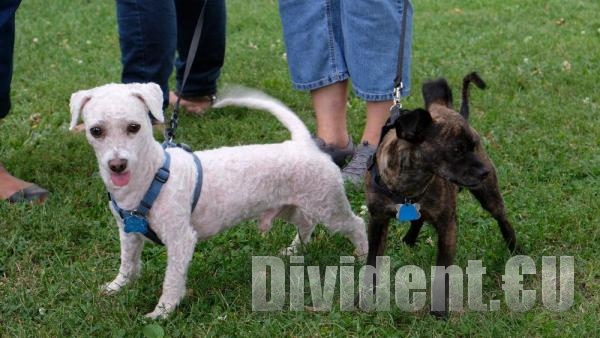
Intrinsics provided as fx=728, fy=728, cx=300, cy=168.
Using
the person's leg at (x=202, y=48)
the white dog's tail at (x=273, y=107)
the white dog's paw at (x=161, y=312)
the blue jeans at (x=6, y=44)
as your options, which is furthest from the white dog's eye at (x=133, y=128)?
the person's leg at (x=202, y=48)

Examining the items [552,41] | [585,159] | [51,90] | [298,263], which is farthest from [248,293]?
[552,41]

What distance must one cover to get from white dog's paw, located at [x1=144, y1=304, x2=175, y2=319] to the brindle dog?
3.07 ft

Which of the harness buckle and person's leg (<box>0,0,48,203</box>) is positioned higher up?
the harness buckle

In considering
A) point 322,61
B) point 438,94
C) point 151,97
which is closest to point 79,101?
point 151,97

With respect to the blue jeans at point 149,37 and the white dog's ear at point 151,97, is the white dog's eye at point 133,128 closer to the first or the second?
the white dog's ear at point 151,97

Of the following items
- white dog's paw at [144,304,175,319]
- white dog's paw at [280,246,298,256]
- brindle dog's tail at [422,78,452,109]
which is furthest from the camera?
white dog's paw at [280,246,298,256]

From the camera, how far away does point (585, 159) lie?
15.6ft

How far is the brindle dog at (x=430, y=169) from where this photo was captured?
2.94m

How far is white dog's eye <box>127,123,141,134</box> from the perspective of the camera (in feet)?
9.33

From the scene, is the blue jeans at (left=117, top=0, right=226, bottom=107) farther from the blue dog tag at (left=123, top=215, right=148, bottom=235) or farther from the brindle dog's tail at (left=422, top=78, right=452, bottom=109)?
the brindle dog's tail at (left=422, top=78, right=452, bottom=109)

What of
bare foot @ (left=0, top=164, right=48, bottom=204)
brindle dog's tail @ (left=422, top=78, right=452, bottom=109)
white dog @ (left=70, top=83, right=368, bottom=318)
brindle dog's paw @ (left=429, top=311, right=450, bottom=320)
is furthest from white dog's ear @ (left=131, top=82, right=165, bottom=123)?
bare foot @ (left=0, top=164, right=48, bottom=204)

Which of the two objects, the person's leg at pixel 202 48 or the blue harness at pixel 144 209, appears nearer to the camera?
the blue harness at pixel 144 209

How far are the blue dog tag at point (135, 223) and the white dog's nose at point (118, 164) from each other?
1.11ft

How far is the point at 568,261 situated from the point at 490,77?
340 centimetres
